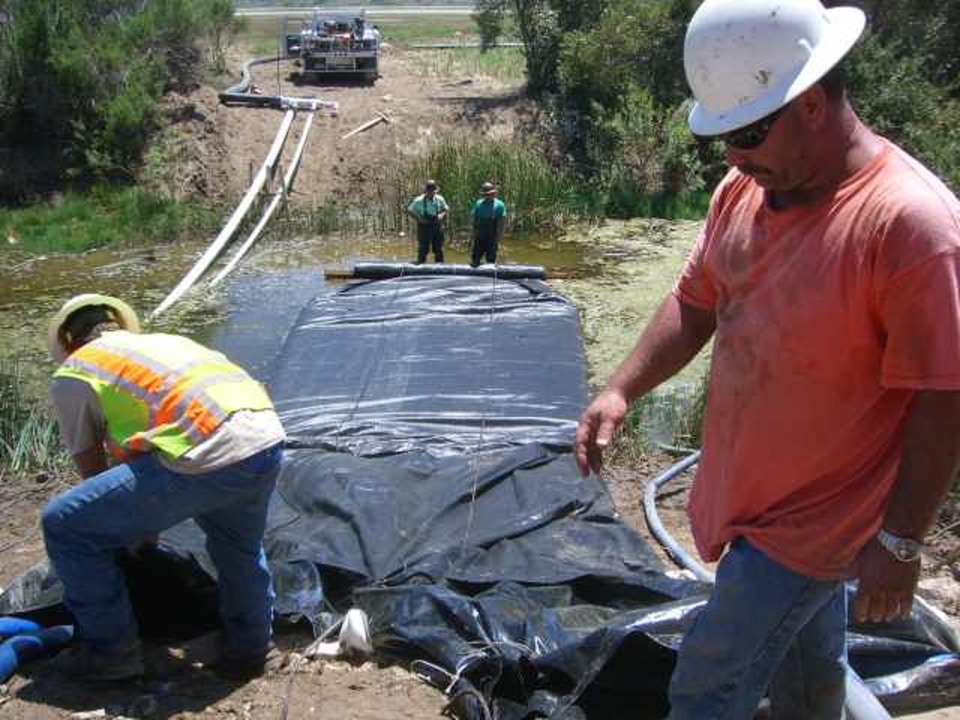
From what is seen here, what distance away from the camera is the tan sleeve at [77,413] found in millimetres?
2785

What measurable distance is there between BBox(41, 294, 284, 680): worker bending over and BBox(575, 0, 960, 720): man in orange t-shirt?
1.33m

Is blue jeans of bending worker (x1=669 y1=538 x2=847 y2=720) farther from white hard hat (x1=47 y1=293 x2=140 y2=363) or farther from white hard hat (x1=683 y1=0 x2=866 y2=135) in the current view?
white hard hat (x1=47 y1=293 x2=140 y2=363)

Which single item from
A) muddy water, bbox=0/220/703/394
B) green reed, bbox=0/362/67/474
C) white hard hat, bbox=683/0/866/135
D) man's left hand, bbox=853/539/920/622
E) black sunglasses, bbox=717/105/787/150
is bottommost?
muddy water, bbox=0/220/703/394

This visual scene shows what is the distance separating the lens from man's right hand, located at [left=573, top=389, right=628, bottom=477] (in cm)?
210

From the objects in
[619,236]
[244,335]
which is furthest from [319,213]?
[244,335]

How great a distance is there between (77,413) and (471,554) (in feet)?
4.97

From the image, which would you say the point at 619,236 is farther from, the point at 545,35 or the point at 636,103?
the point at 545,35

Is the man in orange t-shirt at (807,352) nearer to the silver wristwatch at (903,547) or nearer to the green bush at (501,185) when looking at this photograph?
the silver wristwatch at (903,547)

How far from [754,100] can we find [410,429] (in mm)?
3754

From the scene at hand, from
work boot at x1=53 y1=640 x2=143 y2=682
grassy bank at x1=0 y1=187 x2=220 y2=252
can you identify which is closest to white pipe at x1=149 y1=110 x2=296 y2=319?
grassy bank at x1=0 y1=187 x2=220 y2=252

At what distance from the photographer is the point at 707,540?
2.00 meters

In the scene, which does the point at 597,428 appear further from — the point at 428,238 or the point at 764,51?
the point at 428,238

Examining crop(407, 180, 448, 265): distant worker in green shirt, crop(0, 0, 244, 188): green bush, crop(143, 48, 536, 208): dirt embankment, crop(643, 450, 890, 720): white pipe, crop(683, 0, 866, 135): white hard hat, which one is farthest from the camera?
crop(0, 0, 244, 188): green bush

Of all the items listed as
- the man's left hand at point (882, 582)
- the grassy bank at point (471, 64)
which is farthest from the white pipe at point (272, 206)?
the man's left hand at point (882, 582)
